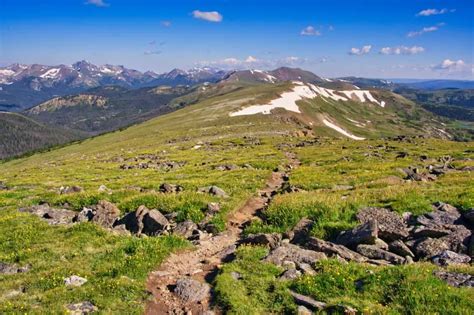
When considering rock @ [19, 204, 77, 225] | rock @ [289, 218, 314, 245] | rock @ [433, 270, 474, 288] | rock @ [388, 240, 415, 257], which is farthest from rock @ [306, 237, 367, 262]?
rock @ [19, 204, 77, 225]

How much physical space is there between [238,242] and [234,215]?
399cm

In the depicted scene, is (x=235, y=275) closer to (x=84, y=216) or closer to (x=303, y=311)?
(x=303, y=311)

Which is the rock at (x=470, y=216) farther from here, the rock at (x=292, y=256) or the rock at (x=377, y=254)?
the rock at (x=292, y=256)

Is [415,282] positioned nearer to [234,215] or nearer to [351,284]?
[351,284]

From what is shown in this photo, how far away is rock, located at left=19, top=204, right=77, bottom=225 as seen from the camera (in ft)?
72.7

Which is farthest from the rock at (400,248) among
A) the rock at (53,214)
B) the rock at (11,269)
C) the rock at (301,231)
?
Answer: the rock at (53,214)

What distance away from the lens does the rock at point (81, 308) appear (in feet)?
39.0

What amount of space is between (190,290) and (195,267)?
2349mm

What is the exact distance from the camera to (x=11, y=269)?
607 inches

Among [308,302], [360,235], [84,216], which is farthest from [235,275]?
[84,216]

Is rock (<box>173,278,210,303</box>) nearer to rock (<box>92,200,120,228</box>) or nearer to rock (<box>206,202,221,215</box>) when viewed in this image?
rock (<box>206,202,221,215</box>)

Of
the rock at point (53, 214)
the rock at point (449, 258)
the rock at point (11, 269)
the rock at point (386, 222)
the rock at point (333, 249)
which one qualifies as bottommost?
the rock at point (53, 214)

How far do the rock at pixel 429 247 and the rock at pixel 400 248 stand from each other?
11.7 inches

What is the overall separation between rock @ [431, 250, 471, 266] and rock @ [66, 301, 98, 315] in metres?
11.6
